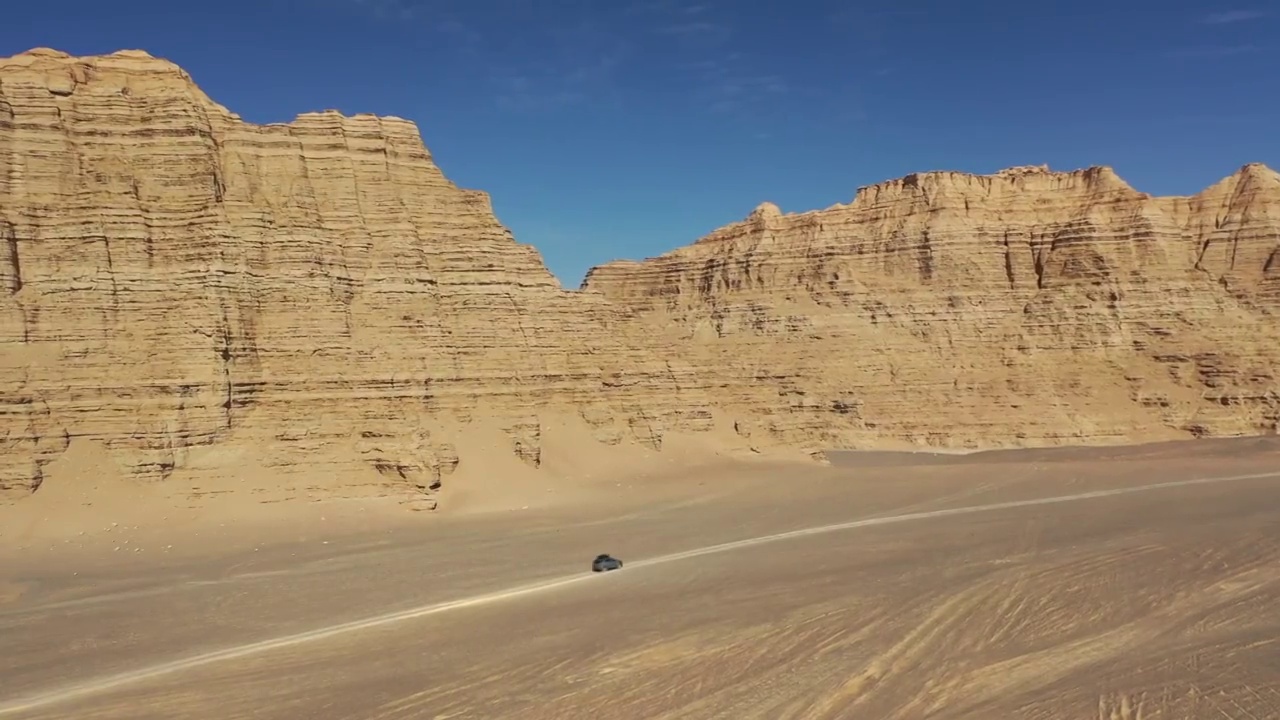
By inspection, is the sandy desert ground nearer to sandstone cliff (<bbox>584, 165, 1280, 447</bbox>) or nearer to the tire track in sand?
the tire track in sand

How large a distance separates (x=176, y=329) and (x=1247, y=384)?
48.9 meters

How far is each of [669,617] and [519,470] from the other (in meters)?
14.9

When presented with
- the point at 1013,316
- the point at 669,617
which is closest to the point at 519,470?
the point at 669,617

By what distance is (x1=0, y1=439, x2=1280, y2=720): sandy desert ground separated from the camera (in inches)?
458

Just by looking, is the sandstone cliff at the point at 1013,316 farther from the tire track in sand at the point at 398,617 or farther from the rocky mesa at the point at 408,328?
the tire track in sand at the point at 398,617

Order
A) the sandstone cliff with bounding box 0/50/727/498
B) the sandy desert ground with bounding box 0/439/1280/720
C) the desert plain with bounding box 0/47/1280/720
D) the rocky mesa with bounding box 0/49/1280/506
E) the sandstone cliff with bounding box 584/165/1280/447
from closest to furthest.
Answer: the sandy desert ground with bounding box 0/439/1280/720 → the desert plain with bounding box 0/47/1280/720 → the sandstone cliff with bounding box 0/50/727/498 → the rocky mesa with bounding box 0/49/1280/506 → the sandstone cliff with bounding box 584/165/1280/447

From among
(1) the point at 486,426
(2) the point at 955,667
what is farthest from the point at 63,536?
(2) the point at 955,667

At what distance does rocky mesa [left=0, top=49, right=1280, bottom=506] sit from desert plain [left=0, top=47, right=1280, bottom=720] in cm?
12

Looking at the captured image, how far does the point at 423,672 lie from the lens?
41.9 feet

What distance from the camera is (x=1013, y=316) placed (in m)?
51.0

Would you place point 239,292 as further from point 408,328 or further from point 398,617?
point 398,617

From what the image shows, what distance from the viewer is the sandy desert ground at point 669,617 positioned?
11625mm

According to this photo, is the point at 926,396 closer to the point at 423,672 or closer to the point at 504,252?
the point at 504,252

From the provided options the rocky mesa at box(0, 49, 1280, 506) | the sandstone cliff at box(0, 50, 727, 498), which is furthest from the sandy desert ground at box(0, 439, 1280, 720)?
the rocky mesa at box(0, 49, 1280, 506)
